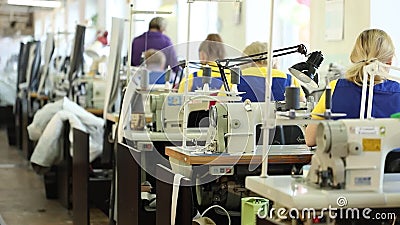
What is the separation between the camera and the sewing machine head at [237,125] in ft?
9.30

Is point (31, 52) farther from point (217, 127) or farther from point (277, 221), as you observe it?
point (277, 221)

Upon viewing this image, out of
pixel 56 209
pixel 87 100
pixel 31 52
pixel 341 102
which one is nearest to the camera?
pixel 341 102

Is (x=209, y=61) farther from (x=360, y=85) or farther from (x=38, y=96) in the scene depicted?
(x=38, y=96)

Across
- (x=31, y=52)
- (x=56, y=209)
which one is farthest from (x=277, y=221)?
(x=31, y=52)

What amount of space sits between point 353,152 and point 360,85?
686mm

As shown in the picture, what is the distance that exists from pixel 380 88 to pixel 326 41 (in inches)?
89.4

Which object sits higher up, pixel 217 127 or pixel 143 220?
pixel 217 127

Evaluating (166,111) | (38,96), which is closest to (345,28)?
(166,111)

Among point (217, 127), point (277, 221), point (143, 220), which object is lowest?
point (143, 220)

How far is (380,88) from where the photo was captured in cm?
261

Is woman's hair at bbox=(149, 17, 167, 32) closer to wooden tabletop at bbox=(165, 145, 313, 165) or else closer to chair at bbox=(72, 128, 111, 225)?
chair at bbox=(72, 128, 111, 225)

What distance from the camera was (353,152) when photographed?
6.32 feet

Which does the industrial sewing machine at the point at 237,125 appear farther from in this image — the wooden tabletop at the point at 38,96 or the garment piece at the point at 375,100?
the wooden tabletop at the point at 38,96

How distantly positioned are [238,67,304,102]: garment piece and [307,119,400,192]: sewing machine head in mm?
1605
